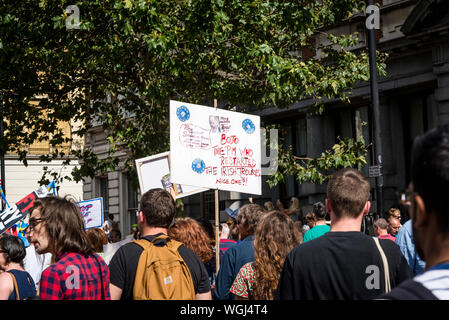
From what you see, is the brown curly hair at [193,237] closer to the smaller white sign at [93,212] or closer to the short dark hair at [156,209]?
the short dark hair at [156,209]

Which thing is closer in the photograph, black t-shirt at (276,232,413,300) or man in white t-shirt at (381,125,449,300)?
man in white t-shirt at (381,125,449,300)

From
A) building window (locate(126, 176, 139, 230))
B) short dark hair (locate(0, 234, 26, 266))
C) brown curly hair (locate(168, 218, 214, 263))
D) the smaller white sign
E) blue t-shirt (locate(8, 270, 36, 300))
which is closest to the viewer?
blue t-shirt (locate(8, 270, 36, 300))

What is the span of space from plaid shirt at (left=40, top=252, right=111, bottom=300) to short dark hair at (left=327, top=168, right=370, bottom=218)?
152 centimetres

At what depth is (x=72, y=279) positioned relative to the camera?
12.4ft

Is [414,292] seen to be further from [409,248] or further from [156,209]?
[409,248]

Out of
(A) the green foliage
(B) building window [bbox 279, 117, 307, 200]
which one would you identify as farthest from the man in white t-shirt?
(B) building window [bbox 279, 117, 307, 200]

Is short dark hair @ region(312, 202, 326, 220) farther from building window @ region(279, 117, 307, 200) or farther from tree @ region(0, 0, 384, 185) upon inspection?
building window @ region(279, 117, 307, 200)

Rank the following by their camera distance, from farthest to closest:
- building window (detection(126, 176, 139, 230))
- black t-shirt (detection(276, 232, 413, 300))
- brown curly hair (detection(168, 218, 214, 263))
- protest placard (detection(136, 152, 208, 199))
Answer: building window (detection(126, 176, 139, 230)) < protest placard (detection(136, 152, 208, 199)) < brown curly hair (detection(168, 218, 214, 263)) < black t-shirt (detection(276, 232, 413, 300))

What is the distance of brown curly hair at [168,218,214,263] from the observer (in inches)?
249

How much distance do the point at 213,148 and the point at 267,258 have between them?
3158 millimetres

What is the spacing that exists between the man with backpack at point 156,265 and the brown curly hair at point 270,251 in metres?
0.44

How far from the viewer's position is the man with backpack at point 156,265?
171 inches
